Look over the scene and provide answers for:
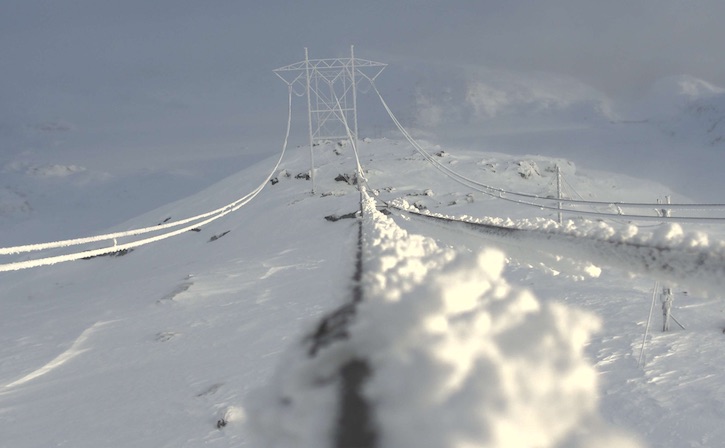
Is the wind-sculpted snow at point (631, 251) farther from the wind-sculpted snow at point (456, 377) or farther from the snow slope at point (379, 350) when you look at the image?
the wind-sculpted snow at point (456, 377)

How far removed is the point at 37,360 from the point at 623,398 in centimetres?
822

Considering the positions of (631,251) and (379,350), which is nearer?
(379,350)

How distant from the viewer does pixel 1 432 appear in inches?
220

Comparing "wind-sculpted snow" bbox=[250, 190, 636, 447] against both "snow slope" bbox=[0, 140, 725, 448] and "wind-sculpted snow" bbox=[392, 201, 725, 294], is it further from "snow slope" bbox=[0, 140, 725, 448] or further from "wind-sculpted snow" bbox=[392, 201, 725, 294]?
"wind-sculpted snow" bbox=[392, 201, 725, 294]

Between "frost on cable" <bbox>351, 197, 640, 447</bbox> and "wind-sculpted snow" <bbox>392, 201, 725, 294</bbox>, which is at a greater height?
"frost on cable" <bbox>351, 197, 640, 447</bbox>

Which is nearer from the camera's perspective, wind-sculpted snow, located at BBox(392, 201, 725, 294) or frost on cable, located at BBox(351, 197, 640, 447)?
frost on cable, located at BBox(351, 197, 640, 447)

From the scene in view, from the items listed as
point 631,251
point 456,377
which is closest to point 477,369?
point 456,377

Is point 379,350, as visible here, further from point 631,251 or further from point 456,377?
point 631,251

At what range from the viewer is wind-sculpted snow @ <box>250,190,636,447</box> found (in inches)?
23.3

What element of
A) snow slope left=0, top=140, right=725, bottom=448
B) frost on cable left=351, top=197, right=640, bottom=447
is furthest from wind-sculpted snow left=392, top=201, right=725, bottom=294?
frost on cable left=351, top=197, right=640, bottom=447

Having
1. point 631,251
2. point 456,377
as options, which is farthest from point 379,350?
point 631,251

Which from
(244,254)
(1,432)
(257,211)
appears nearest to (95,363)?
(1,432)

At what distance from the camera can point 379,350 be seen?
0.71 metres

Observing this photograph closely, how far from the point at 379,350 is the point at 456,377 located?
0.40ft
